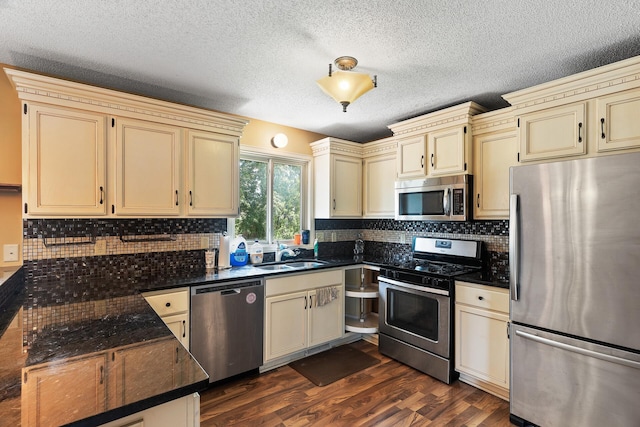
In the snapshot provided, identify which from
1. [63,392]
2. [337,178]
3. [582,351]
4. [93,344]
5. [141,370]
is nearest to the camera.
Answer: [63,392]

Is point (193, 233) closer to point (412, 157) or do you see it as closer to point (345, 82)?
point (345, 82)

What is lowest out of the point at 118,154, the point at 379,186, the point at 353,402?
the point at 353,402

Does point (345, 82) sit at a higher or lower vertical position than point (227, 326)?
higher

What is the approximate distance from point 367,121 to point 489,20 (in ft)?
6.00

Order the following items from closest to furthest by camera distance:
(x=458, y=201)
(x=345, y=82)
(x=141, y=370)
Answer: (x=141, y=370)
(x=345, y=82)
(x=458, y=201)

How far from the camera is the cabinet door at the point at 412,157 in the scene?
10.2 ft

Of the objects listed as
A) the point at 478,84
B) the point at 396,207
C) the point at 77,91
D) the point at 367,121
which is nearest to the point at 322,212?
the point at 396,207

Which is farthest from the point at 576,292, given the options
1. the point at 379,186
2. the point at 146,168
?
the point at 146,168

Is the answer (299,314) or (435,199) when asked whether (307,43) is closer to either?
(435,199)

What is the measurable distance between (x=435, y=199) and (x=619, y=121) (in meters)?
1.34

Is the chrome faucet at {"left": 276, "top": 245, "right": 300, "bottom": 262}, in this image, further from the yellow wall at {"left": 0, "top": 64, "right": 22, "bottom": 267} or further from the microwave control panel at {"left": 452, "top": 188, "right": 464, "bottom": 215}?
the yellow wall at {"left": 0, "top": 64, "right": 22, "bottom": 267}

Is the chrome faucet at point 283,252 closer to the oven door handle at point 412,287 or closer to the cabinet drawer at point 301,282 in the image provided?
the cabinet drawer at point 301,282

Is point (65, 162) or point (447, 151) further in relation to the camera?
point (447, 151)

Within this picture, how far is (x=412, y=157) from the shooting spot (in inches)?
126
